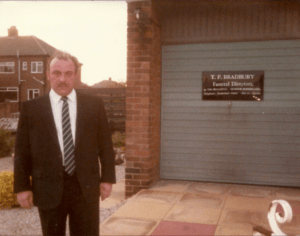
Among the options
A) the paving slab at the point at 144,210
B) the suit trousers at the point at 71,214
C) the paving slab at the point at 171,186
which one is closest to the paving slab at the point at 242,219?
the paving slab at the point at 144,210

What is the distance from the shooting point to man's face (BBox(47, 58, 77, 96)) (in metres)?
2.94

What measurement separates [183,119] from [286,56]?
213 cm

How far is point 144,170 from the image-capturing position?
256 inches

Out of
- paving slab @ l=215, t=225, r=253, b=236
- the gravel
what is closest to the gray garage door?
the gravel

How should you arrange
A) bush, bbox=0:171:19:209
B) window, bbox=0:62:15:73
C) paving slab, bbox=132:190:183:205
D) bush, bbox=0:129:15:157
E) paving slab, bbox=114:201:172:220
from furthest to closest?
window, bbox=0:62:15:73, bush, bbox=0:129:15:157, bush, bbox=0:171:19:209, paving slab, bbox=132:190:183:205, paving slab, bbox=114:201:172:220

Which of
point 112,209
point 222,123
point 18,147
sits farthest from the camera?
point 222,123

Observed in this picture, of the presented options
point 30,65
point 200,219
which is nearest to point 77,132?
point 200,219

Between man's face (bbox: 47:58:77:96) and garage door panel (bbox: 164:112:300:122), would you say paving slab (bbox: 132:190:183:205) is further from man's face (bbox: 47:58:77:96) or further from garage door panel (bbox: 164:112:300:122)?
man's face (bbox: 47:58:77:96)

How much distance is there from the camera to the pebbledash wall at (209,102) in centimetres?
648

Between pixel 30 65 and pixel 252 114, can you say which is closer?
pixel 252 114

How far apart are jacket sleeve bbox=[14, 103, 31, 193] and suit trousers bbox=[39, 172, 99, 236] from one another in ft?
0.87

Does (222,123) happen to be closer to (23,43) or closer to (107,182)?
(107,182)

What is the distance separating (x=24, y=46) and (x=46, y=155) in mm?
43110

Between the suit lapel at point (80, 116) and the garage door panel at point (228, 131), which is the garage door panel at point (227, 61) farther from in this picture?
the suit lapel at point (80, 116)
